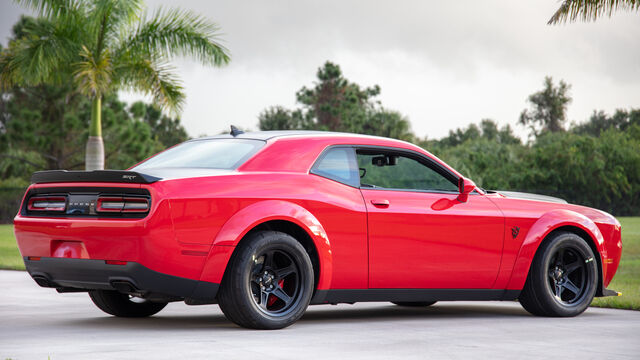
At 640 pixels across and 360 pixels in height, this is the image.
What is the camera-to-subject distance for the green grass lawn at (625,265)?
388 inches

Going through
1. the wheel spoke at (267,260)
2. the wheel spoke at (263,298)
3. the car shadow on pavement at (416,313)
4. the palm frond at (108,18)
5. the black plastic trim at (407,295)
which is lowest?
the car shadow on pavement at (416,313)

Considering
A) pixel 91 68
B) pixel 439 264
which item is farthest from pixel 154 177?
pixel 91 68

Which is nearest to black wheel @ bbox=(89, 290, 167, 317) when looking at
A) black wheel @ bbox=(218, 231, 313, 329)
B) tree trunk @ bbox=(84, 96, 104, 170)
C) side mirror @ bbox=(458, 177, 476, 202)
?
black wheel @ bbox=(218, 231, 313, 329)

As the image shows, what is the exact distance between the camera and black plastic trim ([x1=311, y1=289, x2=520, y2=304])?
7.17 meters

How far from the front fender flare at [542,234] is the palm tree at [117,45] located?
14.0 m

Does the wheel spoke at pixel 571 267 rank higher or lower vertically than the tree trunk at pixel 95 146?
lower

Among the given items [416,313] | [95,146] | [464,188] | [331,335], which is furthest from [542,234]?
[95,146]

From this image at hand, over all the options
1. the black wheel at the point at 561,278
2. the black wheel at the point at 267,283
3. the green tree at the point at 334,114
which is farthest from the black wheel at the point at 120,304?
the green tree at the point at 334,114

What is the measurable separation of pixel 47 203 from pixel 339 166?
91.0 inches

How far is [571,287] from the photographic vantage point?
28.1 ft

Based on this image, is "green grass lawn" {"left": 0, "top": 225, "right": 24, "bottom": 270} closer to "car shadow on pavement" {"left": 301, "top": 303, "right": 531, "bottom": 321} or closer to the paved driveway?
the paved driveway

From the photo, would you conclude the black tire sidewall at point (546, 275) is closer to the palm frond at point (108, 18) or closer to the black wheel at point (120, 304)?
the black wheel at point (120, 304)

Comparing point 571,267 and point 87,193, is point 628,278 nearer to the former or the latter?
point 571,267

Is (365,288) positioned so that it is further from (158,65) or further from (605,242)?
(158,65)
